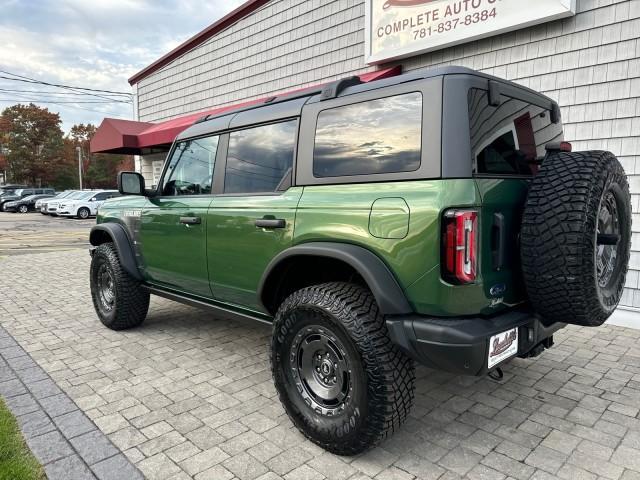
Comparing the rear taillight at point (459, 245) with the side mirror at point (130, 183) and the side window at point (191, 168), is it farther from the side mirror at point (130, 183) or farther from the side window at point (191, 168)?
the side mirror at point (130, 183)

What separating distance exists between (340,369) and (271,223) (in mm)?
991

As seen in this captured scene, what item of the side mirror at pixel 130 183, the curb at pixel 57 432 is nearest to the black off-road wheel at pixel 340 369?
the curb at pixel 57 432

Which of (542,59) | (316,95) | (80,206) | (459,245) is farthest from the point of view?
(80,206)

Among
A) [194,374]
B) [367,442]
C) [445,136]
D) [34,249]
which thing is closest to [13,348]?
[194,374]

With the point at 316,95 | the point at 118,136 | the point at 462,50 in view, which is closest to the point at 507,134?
the point at 316,95

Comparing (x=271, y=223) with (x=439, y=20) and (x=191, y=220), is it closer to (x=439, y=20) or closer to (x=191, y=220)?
(x=191, y=220)

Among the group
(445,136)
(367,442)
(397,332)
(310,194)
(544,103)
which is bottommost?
(367,442)

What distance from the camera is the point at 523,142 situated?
110 inches

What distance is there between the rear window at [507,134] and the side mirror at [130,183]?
9.58 feet

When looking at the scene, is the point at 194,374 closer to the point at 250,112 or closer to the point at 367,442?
the point at 367,442

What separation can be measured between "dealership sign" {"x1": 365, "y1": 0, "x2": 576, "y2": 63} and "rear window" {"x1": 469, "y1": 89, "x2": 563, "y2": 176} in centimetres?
283

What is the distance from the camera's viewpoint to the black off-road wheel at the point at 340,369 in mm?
2318

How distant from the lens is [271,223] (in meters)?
2.91

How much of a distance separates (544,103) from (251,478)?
287cm
